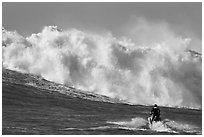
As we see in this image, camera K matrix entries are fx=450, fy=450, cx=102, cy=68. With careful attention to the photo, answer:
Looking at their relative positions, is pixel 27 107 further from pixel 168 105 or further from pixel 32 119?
pixel 168 105

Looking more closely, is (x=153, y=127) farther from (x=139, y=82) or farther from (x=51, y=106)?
(x=139, y=82)

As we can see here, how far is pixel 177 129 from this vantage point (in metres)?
32.8

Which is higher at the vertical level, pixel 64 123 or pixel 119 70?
pixel 119 70

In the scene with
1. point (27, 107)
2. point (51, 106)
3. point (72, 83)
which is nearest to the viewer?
point (27, 107)

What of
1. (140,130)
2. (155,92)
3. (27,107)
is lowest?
(140,130)

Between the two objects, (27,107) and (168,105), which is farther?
(168,105)

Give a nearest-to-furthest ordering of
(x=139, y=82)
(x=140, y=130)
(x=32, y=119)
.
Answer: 1. (x=140, y=130)
2. (x=32, y=119)
3. (x=139, y=82)

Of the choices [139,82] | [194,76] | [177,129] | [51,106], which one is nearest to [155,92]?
[139,82]

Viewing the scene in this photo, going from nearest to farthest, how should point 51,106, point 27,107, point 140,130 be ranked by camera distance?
point 140,130 < point 27,107 < point 51,106

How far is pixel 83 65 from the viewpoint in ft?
256

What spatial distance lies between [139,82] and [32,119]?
155ft

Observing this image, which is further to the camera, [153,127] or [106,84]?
[106,84]

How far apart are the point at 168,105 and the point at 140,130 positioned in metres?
44.5

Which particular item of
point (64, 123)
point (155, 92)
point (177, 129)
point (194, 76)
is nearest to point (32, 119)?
point (64, 123)
